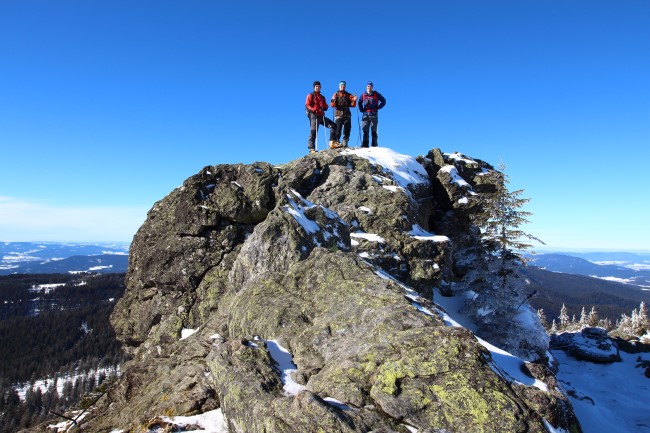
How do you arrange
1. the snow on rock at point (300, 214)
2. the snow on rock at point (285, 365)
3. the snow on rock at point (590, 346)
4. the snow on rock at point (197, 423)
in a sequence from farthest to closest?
the snow on rock at point (590, 346) → the snow on rock at point (300, 214) → the snow on rock at point (285, 365) → the snow on rock at point (197, 423)

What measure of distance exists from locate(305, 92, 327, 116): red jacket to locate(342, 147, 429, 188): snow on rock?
161 inches

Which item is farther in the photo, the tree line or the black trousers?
the tree line

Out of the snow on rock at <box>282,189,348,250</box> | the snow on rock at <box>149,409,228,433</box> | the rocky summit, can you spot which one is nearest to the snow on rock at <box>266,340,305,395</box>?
the rocky summit

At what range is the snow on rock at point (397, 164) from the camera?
28281mm

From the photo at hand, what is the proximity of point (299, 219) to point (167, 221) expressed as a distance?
11.1m

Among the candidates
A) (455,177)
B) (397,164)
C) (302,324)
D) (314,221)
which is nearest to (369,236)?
(314,221)

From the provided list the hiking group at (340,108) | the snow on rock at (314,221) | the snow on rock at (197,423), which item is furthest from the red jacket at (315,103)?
the snow on rock at (197,423)

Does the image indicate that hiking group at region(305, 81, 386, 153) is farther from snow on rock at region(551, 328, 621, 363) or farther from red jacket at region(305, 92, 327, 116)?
snow on rock at region(551, 328, 621, 363)

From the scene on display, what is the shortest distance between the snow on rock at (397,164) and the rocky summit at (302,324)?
977mm

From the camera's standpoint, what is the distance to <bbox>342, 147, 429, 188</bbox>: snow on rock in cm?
2828

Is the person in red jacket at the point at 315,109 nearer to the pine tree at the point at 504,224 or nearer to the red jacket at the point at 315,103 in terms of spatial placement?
the red jacket at the point at 315,103

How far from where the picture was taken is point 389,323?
968cm

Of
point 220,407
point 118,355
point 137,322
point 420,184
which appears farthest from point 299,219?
point 118,355

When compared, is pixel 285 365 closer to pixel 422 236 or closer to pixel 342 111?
pixel 422 236
